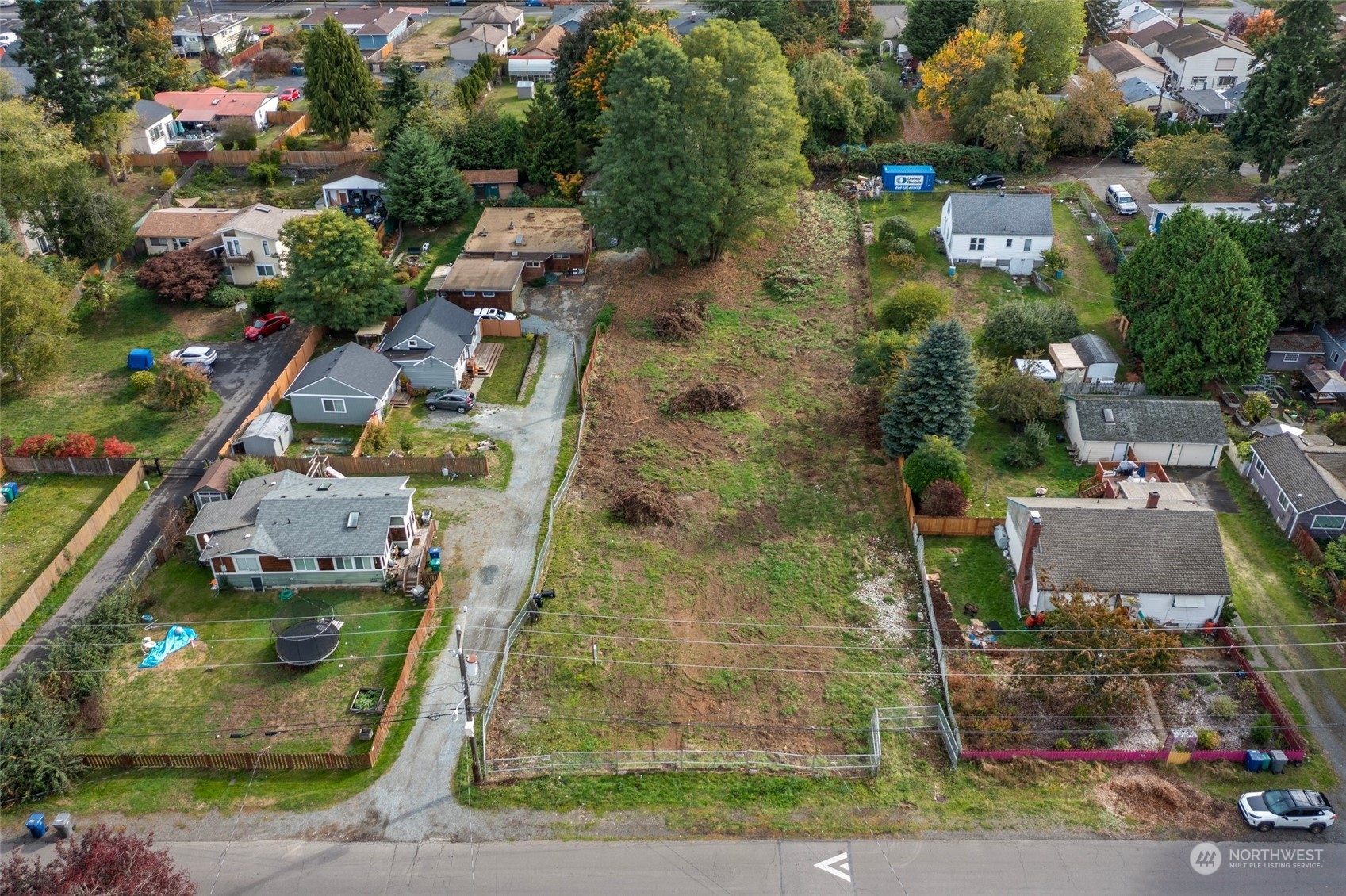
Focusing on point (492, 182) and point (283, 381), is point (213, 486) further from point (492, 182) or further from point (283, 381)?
point (492, 182)

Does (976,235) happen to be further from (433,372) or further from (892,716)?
(892,716)

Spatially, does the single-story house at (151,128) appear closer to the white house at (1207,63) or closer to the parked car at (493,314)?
the parked car at (493,314)

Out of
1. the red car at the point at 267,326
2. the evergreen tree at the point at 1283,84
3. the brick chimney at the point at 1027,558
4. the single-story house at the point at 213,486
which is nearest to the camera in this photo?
the brick chimney at the point at 1027,558

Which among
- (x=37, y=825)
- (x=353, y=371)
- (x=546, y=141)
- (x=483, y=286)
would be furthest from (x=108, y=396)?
(x=546, y=141)

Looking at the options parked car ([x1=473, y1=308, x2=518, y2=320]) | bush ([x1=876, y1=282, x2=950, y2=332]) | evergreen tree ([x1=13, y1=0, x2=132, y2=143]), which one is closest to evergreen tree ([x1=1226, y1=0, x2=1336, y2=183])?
bush ([x1=876, y1=282, x2=950, y2=332])

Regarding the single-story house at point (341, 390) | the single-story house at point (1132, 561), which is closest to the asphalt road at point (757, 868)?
the single-story house at point (1132, 561)

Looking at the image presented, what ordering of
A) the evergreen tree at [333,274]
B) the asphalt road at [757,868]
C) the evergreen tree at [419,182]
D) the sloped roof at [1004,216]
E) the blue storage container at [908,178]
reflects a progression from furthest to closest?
the blue storage container at [908,178]
the evergreen tree at [419,182]
the sloped roof at [1004,216]
the evergreen tree at [333,274]
the asphalt road at [757,868]

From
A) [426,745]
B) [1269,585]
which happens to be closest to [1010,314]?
[1269,585]

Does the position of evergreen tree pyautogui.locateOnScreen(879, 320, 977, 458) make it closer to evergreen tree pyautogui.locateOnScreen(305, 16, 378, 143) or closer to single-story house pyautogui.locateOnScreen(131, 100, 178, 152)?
evergreen tree pyautogui.locateOnScreen(305, 16, 378, 143)
